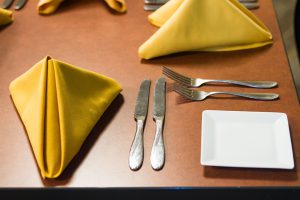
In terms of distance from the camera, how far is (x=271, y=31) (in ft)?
2.88

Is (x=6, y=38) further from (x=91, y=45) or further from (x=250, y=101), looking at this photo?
(x=250, y=101)

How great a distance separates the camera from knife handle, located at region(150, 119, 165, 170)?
2.05 feet

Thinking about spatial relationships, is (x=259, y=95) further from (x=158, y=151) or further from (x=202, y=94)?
(x=158, y=151)

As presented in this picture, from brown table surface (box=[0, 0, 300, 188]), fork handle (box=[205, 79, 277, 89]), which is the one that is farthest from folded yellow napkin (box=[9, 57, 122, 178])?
fork handle (box=[205, 79, 277, 89])

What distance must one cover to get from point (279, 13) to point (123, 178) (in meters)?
0.59

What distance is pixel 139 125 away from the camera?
687mm

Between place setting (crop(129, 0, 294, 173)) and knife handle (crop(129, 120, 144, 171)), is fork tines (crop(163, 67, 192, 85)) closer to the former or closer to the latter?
place setting (crop(129, 0, 294, 173))

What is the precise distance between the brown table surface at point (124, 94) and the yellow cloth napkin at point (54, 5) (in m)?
0.02

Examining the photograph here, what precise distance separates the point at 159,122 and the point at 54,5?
1.54 feet

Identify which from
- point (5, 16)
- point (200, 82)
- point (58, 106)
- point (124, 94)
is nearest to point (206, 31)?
point (200, 82)

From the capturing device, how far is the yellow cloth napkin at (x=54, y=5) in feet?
3.10

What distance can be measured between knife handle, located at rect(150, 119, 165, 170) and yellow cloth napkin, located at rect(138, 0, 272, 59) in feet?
0.67

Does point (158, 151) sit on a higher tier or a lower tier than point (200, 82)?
lower

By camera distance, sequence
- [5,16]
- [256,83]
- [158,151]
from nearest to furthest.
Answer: [158,151] → [256,83] → [5,16]
